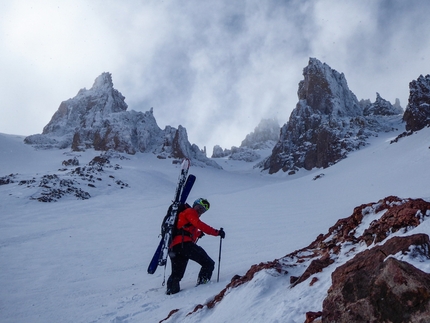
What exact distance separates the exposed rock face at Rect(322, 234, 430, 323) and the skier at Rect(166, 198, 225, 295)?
10.7 feet

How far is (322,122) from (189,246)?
69.2 m

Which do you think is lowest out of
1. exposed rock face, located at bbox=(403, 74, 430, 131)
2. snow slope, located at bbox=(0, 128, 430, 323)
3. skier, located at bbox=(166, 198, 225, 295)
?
snow slope, located at bbox=(0, 128, 430, 323)

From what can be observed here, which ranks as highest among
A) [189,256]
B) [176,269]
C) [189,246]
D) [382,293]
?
[382,293]

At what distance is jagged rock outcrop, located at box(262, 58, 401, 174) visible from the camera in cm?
6041

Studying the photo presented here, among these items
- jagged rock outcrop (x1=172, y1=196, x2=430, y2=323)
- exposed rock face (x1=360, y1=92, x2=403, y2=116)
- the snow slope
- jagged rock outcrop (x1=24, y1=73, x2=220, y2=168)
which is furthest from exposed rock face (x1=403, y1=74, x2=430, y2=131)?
jagged rock outcrop (x1=172, y1=196, x2=430, y2=323)

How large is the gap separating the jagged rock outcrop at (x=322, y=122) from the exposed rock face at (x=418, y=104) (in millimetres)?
9642

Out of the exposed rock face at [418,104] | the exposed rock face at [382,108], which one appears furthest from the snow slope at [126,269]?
the exposed rock face at [382,108]

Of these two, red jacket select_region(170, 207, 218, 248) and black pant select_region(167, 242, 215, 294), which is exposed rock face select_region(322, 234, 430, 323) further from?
black pant select_region(167, 242, 215, 294)

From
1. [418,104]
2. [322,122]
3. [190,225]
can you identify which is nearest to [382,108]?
[322,122]

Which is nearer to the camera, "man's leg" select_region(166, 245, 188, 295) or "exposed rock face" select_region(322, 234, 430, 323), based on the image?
"exposed rock face" select_region(322, 234, 430, 323)

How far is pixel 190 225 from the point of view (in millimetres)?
5371

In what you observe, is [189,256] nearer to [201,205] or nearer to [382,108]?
[201,205]

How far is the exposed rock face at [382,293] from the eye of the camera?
5.10ft

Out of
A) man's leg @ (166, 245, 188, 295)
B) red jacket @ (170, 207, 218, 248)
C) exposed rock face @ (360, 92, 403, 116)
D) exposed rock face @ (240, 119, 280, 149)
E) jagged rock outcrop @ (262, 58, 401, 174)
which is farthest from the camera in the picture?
exposed rock face @ (240, 119, 280, 149)
